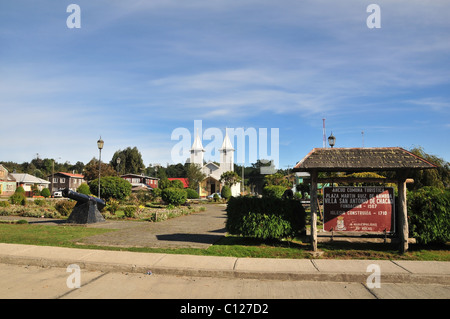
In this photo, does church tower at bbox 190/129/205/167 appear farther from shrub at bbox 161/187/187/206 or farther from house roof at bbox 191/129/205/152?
shrub at bbox 161/187/187/206

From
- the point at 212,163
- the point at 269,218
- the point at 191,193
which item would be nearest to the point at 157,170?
the point at 212,163

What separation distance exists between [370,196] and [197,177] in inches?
1943

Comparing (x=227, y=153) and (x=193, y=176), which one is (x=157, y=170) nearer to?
(x=227, y=153)

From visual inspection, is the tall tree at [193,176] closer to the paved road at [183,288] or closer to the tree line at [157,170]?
the tree line at [157,170]

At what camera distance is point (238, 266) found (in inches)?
309

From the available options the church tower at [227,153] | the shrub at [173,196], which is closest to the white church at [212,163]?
the church tower at [227,153]

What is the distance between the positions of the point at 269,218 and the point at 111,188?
55.9 feet

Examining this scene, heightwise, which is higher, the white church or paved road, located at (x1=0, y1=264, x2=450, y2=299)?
the white church

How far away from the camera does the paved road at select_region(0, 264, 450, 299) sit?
6.15 metres

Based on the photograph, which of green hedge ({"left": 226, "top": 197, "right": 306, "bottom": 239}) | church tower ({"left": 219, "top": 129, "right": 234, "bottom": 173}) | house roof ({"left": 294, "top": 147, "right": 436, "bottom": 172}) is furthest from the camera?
church tower ({"left": 219, "top": 129, "right": 234, "bottom": 173})

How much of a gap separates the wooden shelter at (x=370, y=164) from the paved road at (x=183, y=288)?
261cm

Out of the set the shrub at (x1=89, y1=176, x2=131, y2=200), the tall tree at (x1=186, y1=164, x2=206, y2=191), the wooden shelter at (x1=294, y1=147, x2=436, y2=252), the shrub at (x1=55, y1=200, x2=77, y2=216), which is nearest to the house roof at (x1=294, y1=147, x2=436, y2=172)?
the wooden shelter at (x1=294, y1=147, x2=436, y2=252)

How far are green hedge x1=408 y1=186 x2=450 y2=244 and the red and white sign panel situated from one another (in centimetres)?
59
